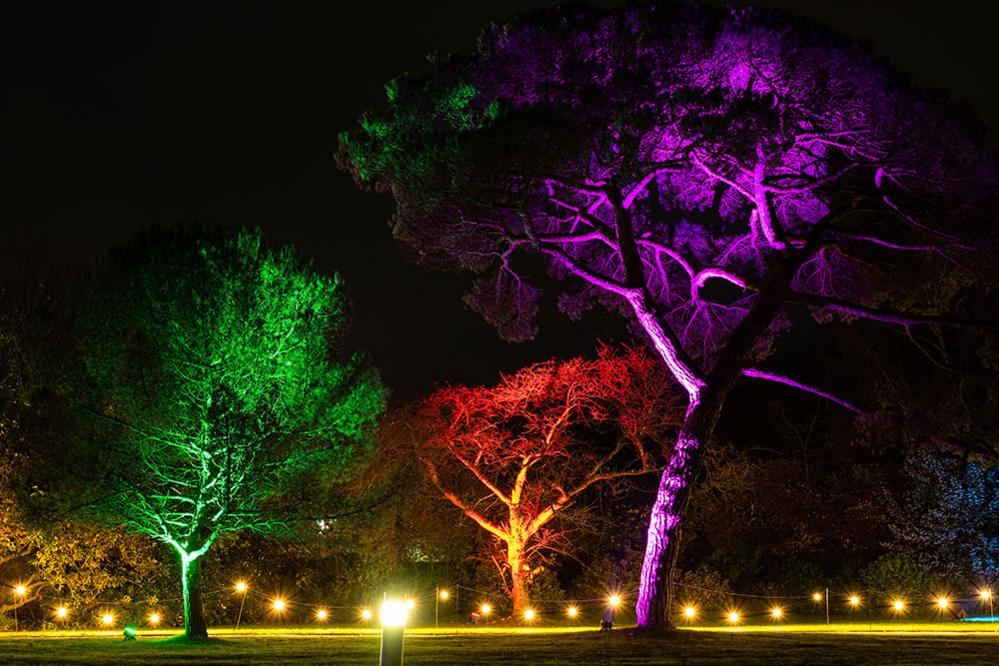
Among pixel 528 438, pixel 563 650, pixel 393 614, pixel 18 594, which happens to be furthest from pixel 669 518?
pixel 18 594

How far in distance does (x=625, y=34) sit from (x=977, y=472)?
670 inches

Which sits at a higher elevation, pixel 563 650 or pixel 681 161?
pixel 681 161

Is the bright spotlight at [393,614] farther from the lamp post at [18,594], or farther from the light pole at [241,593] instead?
the lamp post at [18,594]

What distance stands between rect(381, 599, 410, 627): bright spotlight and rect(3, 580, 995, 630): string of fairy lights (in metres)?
19.8

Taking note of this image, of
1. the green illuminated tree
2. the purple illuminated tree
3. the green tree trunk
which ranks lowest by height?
the green tree trunk

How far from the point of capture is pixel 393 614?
5.29 meters

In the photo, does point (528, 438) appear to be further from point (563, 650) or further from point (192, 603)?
point (563, 650)

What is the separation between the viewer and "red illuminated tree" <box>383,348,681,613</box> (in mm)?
26328

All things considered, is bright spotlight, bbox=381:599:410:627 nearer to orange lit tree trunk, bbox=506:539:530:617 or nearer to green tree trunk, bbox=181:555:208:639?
green tree trunk, bbox=181:555:208:639

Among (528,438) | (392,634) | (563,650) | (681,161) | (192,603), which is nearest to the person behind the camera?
(392,634)

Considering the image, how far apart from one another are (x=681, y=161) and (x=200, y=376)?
26.9ft

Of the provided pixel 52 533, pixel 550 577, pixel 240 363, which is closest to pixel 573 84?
pixel 240 363

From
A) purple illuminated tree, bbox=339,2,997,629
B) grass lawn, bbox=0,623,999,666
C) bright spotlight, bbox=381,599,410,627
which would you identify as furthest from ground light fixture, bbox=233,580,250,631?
bright spotlight, bbox=381,599,410,627

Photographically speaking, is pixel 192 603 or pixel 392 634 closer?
pixel 392 634
